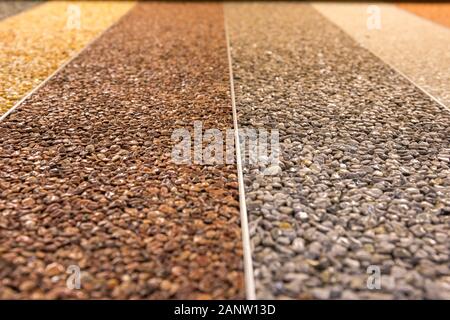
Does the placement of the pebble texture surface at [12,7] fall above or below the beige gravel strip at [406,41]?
above

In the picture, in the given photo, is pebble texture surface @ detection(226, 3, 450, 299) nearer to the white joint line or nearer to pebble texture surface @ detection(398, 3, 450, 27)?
the white joint line

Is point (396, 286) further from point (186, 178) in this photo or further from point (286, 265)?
point (186, 178)

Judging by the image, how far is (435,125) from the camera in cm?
460

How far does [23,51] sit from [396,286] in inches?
237

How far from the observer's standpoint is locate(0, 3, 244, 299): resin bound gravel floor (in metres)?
2.56

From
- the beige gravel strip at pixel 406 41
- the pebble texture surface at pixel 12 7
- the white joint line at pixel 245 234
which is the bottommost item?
the white joint line at pixel 245 234

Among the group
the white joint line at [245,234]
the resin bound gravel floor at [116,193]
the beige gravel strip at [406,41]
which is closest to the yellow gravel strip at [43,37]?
the resin bound gravel floor at [116,193]

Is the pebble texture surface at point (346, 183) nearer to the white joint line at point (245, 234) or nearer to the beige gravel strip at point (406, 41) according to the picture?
the white joint line at point (245, 234)

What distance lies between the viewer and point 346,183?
353cm

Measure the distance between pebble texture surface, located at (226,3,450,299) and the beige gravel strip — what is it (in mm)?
363

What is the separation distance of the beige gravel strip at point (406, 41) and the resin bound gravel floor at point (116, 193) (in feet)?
8.51

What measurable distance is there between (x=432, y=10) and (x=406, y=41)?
451cm

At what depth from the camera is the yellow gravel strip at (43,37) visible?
5605 millimetres
